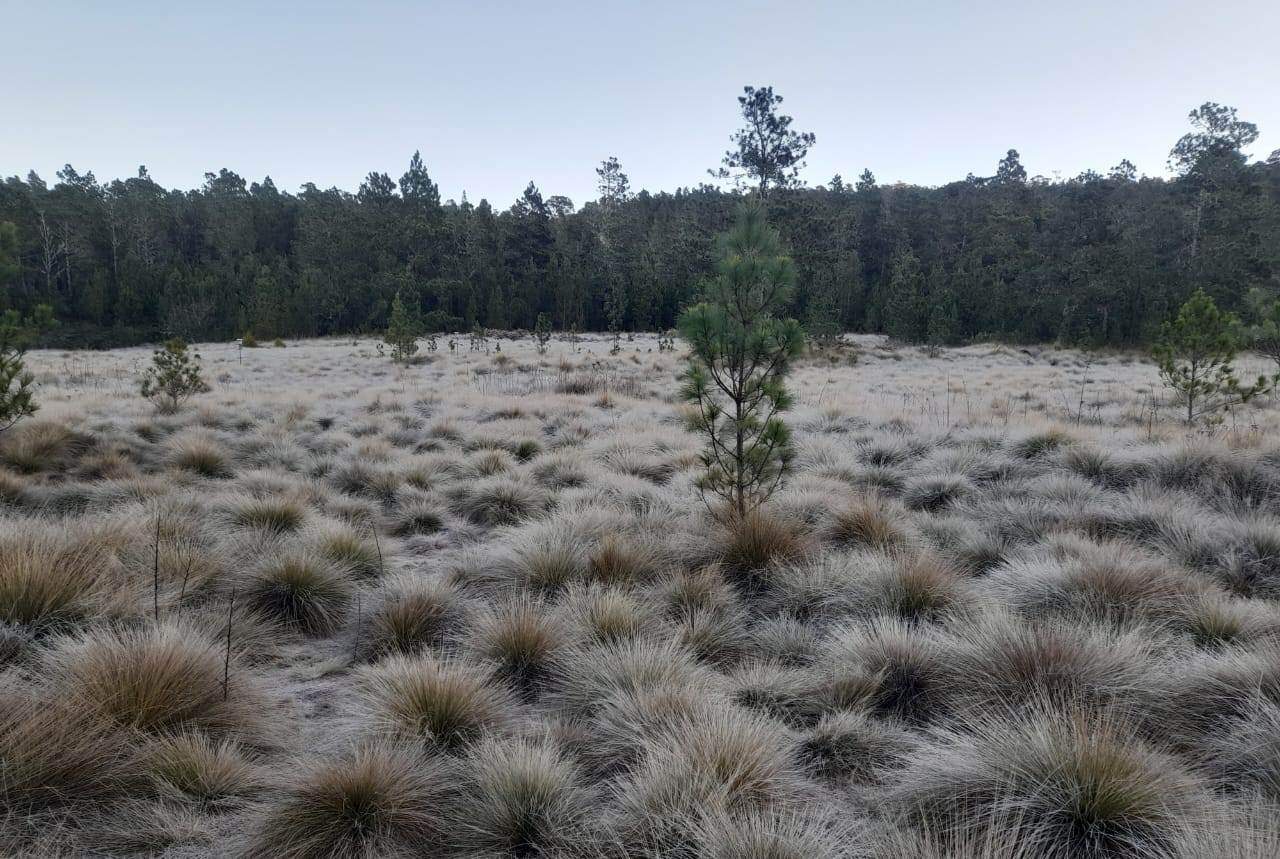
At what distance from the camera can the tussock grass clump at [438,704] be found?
238cm

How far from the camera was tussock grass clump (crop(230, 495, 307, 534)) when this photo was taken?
4727 mm

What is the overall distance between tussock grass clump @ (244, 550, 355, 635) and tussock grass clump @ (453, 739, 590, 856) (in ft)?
6.22

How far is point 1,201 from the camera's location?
47.4 meters

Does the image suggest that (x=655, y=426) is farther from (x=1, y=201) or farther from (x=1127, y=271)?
(x=1, y=201)

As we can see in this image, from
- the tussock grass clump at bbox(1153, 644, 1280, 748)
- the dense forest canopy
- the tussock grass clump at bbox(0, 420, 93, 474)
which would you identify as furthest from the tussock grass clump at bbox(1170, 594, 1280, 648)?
the dense forest canopy

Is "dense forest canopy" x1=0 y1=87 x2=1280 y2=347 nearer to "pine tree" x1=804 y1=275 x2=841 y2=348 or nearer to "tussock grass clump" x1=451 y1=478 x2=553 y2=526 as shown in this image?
"pine tree" x1=804 y1=275 x2=841 y2=348

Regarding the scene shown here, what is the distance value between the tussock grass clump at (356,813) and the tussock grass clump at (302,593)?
165 cm

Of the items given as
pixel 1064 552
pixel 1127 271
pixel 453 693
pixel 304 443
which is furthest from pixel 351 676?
pixel 1127 271

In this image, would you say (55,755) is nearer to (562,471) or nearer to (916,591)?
(916,591)

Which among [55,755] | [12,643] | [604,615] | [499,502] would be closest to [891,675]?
[604,615]

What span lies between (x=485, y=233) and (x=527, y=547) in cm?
5921

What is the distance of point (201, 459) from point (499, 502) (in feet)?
12.0

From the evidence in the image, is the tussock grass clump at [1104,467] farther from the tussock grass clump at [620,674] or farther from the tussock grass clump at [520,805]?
the tussock grass clump at [520,805]

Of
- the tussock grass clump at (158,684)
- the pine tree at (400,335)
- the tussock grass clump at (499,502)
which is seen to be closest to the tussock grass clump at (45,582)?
the tussock grass clump at (158,684)
